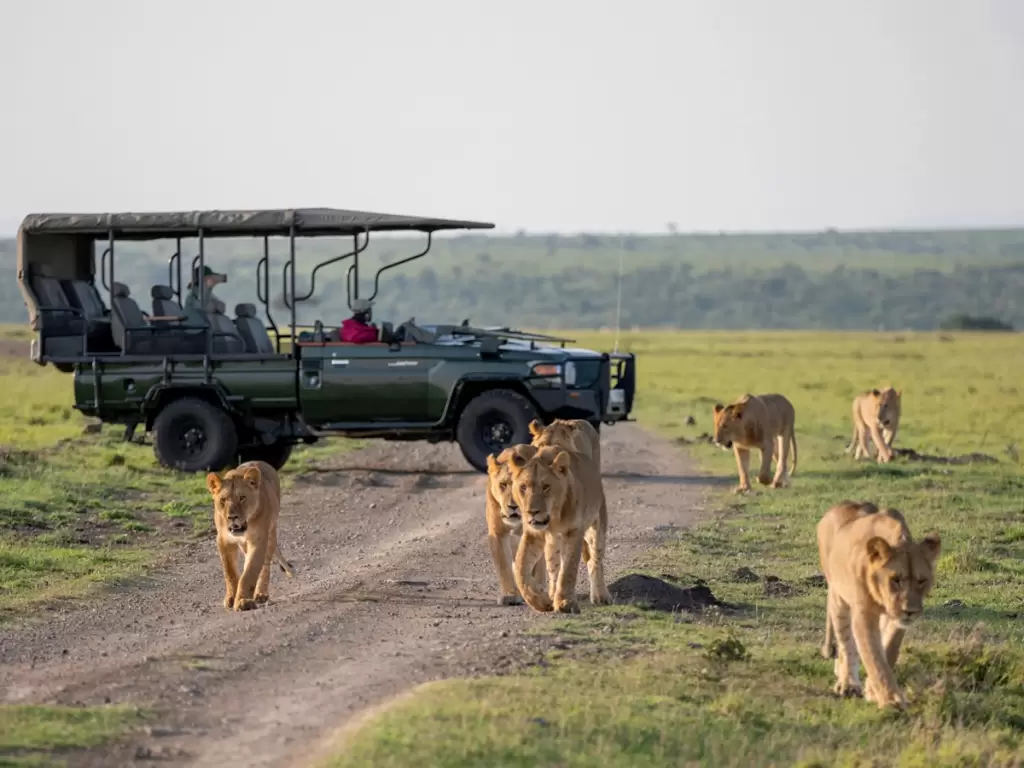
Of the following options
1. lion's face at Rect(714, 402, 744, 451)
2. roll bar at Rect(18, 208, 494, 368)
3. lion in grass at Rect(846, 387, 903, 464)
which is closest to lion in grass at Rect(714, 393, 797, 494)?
lion's face at Rect(714, 402, 744, 451)

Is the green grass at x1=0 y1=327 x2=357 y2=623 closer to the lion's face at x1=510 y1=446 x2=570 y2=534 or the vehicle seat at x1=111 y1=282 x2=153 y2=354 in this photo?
the vehicle seat at x1=111 y1=282 x2=153 y2=354

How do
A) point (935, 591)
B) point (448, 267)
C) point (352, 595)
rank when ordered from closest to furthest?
point (352, 595)
point (935, 591)
point (448, 267)

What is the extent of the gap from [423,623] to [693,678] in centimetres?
181

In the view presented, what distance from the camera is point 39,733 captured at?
6770 millimetres

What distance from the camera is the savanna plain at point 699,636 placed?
692 centimetres

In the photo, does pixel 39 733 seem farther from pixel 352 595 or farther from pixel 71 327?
pixel 71 327

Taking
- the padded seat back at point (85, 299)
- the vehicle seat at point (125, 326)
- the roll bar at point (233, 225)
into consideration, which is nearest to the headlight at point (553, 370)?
the roll bar at point (233, 225)

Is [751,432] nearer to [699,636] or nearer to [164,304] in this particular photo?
[164,304]

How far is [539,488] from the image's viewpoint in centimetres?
921

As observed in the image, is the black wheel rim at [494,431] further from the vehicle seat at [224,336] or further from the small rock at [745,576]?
the small rock at [745,576]

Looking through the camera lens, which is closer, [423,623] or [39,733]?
[39,733]

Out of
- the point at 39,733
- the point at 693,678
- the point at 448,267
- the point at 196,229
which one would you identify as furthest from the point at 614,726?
the point at 448,267

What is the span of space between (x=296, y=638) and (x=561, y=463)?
1.64m

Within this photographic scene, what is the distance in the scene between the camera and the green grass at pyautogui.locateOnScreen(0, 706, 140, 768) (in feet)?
21.4
